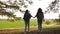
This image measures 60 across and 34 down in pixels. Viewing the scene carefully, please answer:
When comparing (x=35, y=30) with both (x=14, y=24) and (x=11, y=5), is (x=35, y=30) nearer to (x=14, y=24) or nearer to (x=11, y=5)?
(x=14, y=24)

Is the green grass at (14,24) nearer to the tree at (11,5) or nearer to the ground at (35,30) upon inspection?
the ground at (35,30)

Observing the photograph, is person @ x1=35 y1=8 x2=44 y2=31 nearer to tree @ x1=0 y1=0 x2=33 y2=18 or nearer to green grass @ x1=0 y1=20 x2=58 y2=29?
green grass @ x1=0 y1=20 x2=58 y2=29

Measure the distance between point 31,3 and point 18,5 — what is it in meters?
0.38

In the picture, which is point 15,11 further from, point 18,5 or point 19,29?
point 19,29

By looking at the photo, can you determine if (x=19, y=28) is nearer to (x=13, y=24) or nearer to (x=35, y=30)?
(x=13, y=24)

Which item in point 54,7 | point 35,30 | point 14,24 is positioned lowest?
point 35,30

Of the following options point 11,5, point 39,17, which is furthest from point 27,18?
point 11,5

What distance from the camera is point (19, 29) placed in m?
5.20

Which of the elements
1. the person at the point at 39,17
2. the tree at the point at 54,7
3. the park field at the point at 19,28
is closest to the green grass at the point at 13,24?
the park field at the point at 19,28

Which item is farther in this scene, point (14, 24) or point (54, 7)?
point (54, 7)

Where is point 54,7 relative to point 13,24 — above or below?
above

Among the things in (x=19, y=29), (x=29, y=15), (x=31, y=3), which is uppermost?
(x=31, y=3)

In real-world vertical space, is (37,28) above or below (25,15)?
below

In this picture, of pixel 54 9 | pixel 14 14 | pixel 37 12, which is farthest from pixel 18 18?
pixel 54 9
